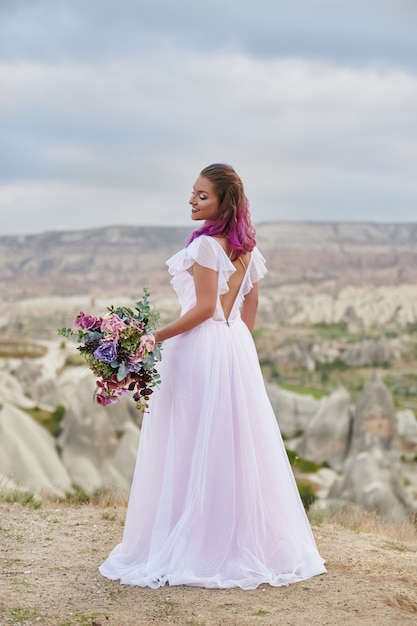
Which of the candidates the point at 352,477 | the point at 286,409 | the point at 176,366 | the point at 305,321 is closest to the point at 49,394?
the point at 286,409

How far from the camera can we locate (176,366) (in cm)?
525

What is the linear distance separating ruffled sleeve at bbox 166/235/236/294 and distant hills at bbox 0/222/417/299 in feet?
408

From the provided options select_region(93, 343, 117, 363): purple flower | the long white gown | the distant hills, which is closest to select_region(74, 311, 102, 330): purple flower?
select_region(93, 343, 117, 363): purple flower

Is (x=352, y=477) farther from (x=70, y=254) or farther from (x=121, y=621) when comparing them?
(x=70, y=254)

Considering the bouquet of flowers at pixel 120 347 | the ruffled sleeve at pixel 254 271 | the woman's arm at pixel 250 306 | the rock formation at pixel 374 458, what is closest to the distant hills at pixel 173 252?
the rock formation at pixel 374 458

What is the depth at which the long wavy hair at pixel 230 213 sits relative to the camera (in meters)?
5.08

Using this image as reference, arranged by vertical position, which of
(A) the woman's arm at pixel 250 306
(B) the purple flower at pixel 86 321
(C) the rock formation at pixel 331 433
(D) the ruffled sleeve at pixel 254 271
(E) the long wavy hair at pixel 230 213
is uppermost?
(E) the long wavy hair at pixel 230 213

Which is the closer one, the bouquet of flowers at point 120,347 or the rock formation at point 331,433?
the bouquet of flowers at point 120,347

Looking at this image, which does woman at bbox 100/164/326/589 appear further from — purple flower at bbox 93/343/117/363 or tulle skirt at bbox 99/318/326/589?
purple flower at bbox 93/343/117/363

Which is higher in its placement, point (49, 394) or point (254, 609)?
point (254, 609)

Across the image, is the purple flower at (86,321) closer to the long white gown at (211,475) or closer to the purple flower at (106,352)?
the purple flower at (106,352)

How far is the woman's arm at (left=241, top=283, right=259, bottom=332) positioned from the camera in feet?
18.3

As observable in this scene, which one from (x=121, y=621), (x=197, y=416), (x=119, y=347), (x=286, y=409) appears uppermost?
(x=119, y=347)

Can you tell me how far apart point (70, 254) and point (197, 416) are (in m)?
140
